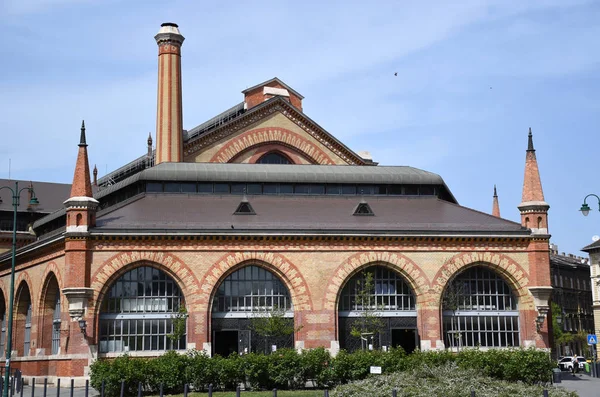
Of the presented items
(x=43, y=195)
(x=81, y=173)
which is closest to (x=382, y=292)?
(x=81, y=173)

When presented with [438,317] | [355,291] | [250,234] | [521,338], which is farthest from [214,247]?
[521,338]

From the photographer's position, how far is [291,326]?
152ft

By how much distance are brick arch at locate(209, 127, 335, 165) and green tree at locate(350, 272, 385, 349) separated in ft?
58.5

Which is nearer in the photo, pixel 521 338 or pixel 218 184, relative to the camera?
pixel 521 338

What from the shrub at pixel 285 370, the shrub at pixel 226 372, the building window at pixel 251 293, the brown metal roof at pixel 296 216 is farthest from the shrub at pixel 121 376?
the brown metal roof at pixel 296 216

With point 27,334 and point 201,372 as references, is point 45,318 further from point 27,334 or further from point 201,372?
point 201,372

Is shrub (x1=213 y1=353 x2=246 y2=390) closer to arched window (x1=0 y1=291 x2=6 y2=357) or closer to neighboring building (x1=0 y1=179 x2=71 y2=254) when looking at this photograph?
arched window (x1=0 y1=291 x2=6 y2=357)

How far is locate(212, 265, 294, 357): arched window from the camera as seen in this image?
4622 cm

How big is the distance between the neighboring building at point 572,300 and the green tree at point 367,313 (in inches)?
2349

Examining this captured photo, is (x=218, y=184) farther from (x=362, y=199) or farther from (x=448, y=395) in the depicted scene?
(x=448, y=395)

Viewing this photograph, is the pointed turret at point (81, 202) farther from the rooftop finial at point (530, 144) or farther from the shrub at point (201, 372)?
the rooftop finial at point (530, 144)

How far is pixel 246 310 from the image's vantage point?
1829 inches

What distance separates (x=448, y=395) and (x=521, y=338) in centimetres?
2260

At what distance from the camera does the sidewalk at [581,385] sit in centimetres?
3722
